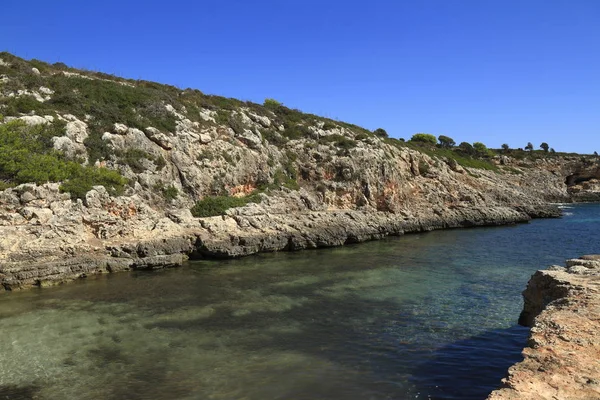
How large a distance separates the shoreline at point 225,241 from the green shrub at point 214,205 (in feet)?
2.96

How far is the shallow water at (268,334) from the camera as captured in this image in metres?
9.20

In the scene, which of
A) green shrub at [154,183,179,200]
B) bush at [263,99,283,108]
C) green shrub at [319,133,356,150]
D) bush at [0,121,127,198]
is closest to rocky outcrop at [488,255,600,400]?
bush at [0,121,127,198]

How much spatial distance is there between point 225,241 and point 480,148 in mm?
91585

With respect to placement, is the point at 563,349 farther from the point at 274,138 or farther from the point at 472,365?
the point at 274,138

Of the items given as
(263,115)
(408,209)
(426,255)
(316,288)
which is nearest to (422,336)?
(316,288)

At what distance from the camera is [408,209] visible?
4244cm

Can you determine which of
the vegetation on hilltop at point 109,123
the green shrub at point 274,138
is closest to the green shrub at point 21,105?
the vegetation on hilltop at point 109,123

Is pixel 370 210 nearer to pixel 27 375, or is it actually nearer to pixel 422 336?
pixel 422 336

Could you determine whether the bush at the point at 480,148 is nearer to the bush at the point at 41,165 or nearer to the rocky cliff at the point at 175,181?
the rocky cliff at the point at 175,181

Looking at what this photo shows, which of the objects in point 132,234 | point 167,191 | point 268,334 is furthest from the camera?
point 167,191

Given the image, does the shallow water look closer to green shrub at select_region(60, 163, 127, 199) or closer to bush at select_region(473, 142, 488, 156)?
green shrub at select_region(60, 163, 127, 199)

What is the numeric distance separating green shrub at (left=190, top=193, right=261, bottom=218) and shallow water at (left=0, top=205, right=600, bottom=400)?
237 inches

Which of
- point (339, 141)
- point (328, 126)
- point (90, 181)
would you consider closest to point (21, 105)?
point (90, 181)

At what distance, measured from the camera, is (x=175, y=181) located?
95.7ft
